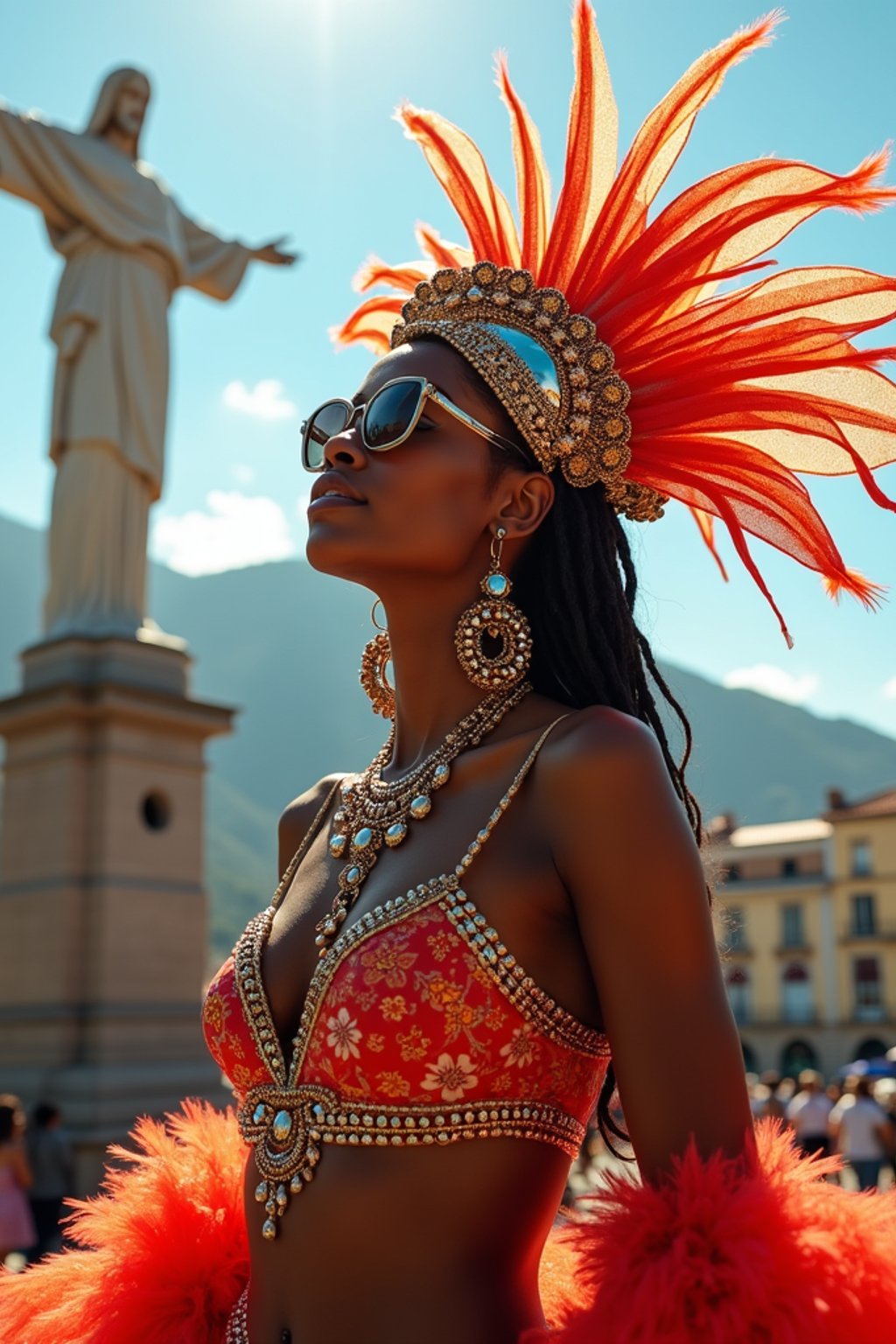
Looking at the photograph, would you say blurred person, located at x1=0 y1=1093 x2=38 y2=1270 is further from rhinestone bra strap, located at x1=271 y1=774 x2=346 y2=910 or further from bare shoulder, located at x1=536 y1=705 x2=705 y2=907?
bare shoulder, located at x1=536 y1=705 x2=705 y2=907

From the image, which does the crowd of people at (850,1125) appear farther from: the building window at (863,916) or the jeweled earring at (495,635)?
the building window at (863,916)

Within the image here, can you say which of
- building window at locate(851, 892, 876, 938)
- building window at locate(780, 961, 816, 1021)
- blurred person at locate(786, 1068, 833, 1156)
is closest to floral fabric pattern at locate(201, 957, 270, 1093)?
blurred person at locate(786, 1068, 833, 1156)

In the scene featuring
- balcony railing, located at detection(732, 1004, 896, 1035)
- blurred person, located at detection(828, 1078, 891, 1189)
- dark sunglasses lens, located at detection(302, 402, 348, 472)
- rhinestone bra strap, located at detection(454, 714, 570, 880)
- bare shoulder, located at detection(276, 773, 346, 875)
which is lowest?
blurred person, located at detection(828, 1078, 891, 1189)

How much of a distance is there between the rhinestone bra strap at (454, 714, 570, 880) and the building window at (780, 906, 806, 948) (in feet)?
173

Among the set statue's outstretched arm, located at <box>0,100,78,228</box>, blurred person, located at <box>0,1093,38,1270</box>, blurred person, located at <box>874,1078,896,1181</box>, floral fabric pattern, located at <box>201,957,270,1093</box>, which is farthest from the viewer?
blurred person, located at <box>874,1078,896,1181</box>

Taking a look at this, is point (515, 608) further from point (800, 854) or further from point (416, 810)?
point (800, 854)

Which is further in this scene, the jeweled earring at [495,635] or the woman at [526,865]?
the jeweled earring at [495,635]

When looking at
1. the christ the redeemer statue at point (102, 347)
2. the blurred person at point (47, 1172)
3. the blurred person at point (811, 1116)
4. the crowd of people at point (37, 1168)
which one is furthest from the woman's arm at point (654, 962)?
the blurred person at point (811, 1116)

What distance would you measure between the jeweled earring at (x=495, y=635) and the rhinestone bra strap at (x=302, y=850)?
42 cm

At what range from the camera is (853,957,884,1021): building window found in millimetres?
49375

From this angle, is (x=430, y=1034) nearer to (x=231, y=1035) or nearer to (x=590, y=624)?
(x=231, y=1035)

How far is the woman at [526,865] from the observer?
1.58m

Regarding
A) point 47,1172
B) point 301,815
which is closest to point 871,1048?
point 47,1172

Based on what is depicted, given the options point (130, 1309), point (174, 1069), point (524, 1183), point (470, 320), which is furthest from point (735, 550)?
point (174, 1069)
